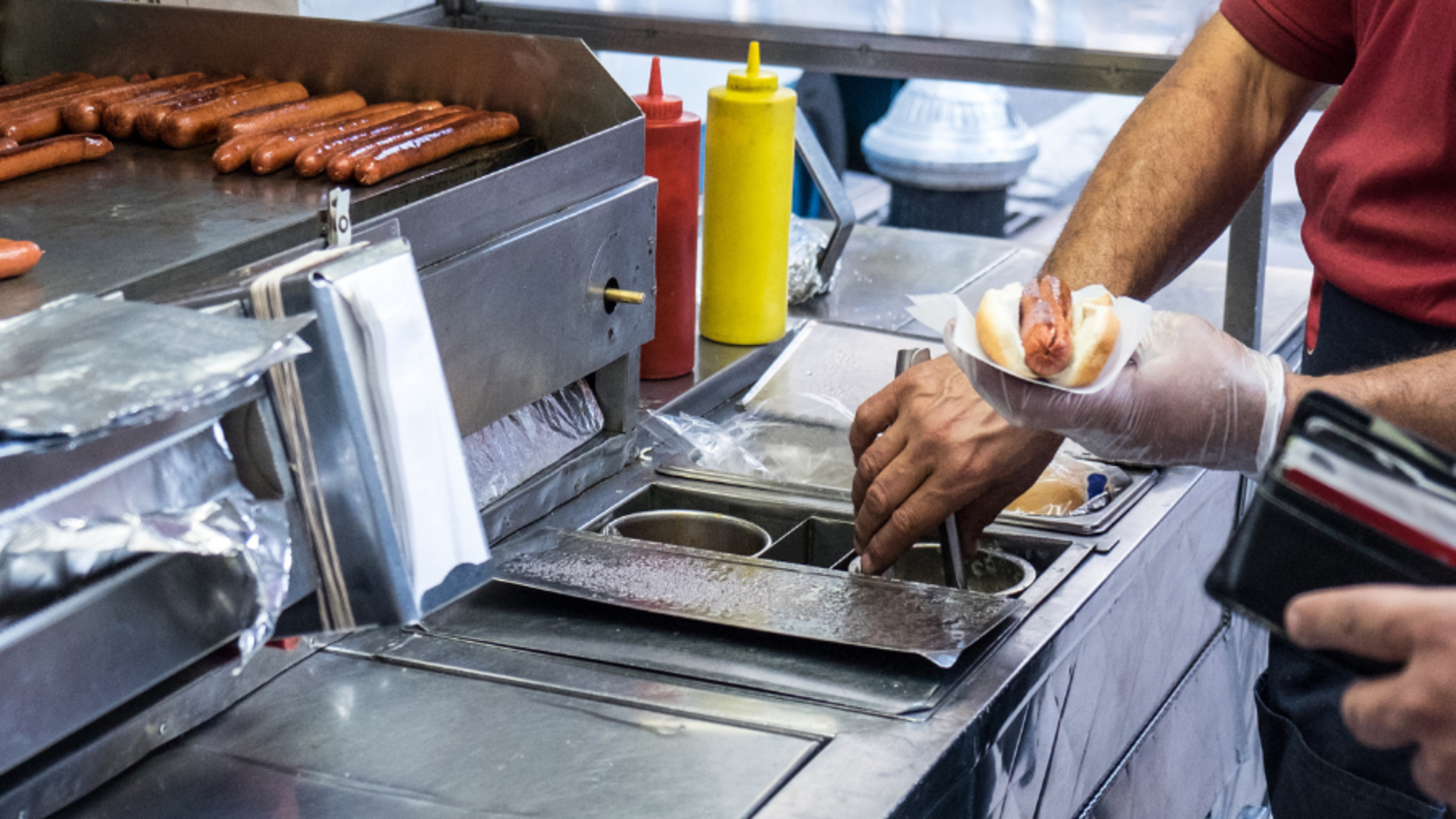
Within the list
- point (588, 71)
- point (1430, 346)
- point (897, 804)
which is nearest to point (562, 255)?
point (588, 71)

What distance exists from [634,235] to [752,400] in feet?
1.51

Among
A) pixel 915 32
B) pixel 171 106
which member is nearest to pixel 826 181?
pixel 915 32

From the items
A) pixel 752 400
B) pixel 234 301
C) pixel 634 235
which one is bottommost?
pixel 752 400

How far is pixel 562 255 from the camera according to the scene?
5.24ft

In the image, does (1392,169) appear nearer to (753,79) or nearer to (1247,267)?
(1247,267)

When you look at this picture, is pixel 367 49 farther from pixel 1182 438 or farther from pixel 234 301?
pixel 1182 438

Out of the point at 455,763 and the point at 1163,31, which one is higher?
the point at 1163,31

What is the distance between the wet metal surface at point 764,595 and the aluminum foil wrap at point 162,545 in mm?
525

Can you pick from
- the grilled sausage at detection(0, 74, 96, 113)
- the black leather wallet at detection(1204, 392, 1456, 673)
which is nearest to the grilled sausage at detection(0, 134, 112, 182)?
the grilled sausage at detection(0, 74, 96, 113)

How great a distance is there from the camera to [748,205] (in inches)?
84.0

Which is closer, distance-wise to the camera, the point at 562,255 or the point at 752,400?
the point at 562,255

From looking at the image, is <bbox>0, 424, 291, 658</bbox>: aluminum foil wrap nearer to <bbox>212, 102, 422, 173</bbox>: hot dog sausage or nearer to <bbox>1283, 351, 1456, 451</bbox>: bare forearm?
<bbox>212, 102, 422, 173</bbox>: hot dog sausage

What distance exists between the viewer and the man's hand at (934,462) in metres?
1.53

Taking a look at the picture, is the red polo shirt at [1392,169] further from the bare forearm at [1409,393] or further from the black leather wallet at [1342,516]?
the black leather wallet at [1342,516]
